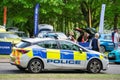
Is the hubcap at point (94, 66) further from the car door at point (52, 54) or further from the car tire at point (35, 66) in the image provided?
the car tire at point (35, 66)

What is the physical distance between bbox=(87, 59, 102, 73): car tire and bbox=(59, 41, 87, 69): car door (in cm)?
33

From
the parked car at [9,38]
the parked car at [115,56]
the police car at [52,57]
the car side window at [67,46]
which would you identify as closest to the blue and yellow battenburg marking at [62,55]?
the police car at [52,57]

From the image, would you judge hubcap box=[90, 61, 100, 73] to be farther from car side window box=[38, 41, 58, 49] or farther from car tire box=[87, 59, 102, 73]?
car side window box=[38, 41, 58, 49]

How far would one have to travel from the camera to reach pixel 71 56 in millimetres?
17797

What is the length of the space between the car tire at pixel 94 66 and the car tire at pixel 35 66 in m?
2.16

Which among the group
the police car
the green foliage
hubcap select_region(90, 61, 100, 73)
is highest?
the green foliage

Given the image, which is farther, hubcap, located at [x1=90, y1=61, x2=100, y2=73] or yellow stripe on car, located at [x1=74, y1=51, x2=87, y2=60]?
hubcap, located at [x1=90, y1=61, x2=100, y2=73]

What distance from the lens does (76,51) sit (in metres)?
17.9

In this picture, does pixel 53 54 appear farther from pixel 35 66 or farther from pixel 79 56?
pixel 79 56

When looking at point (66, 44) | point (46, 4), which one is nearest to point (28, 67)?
point (66, 44)

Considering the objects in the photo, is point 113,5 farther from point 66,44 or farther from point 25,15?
point 66,44

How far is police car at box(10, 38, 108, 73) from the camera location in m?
17.2

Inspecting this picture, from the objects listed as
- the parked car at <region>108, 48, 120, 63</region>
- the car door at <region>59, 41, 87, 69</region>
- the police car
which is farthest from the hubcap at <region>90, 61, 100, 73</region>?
the parked car at <region>108, 48, 120, 63</region>

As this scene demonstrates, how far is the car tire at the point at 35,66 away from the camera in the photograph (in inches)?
679
